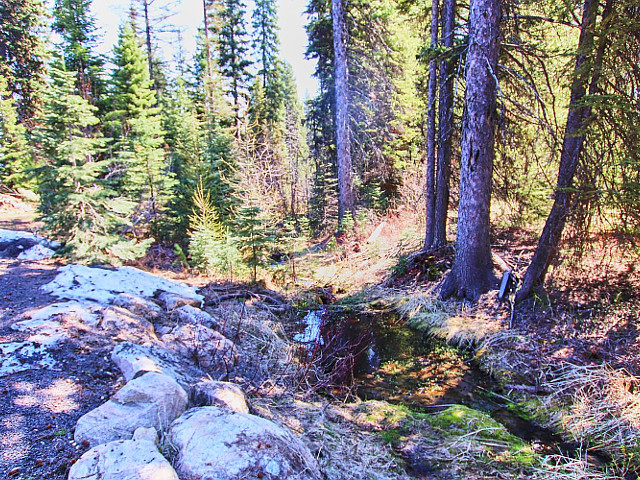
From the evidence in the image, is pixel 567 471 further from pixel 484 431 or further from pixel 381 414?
pixel 381 414

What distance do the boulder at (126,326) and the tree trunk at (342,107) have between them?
10.7 meters

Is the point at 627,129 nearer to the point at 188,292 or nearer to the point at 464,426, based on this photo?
the point at 464,426

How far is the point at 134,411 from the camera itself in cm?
247

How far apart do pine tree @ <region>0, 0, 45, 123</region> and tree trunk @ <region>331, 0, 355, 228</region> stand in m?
18.9

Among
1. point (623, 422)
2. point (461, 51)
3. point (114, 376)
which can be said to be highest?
point (461, 51)

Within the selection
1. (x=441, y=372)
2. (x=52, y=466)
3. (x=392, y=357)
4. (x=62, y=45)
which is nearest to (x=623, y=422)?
(x=441, y=372)

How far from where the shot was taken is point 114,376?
3.23m

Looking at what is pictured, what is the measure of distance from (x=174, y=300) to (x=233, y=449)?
4292 millimetres

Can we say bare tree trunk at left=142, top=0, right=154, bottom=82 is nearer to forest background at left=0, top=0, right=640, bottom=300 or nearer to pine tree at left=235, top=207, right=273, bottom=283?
forest background at left=0, top=0, right=640, bottom=300

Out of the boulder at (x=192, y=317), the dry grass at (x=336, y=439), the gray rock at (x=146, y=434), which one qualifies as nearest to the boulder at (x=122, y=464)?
the gray rock at (x=146, y=434)

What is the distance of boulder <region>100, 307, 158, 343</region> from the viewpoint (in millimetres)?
4125

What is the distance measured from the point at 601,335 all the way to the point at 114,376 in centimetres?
625

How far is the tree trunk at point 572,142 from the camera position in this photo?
500 cm

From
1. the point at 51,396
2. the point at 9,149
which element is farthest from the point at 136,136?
the point at 51,396
